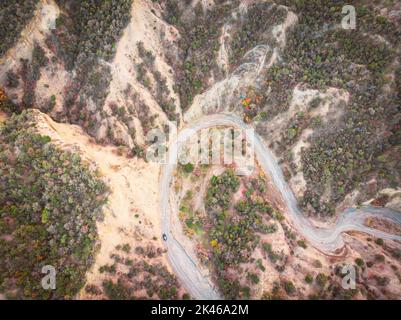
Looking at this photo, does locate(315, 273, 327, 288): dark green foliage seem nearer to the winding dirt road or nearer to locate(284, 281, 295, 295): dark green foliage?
locate(284, 281, 295, 295): dark green foliage

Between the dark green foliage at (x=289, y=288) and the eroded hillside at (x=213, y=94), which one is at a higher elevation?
the eroded hillside at (x=213, y=94)

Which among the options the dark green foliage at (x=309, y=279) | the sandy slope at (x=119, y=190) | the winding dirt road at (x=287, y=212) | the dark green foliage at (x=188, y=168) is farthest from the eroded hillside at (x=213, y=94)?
the dark green foliage at (x=188, y=168)

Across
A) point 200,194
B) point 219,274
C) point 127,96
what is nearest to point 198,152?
point 200,194

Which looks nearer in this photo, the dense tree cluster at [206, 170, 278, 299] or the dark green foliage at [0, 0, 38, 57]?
the dense tree cluster at [206, 170, 278, 299]

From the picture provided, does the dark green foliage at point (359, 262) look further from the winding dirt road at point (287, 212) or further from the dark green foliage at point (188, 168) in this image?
the dark green foliage at point (188, 168)

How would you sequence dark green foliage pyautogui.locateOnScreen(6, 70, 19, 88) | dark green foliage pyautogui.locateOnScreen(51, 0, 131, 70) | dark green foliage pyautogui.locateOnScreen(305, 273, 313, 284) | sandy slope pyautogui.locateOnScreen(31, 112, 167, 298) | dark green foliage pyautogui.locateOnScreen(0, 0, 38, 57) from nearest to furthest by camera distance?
sandy slope pyautogui.locateOnScreen(31, 112, 167, 298) < dark green foliage pyautogui.locateOnScreen(305, 273, 313, 284) < dark green foliage pyautogui.locateOnScreen(0, 0, 38, 57) < dark green foliage pyautogui.locateOnScreen(51, 0, 131, 70) < dark green foliage pyautogui.locateOnScreen(6, 70, 19, 88)

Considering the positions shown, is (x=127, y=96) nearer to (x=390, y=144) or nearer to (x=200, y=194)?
(x=200, y=194)

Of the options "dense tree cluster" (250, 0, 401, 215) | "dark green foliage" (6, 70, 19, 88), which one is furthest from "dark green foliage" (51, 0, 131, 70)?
"dense tree cluster" (250, 0, 401, 215)
